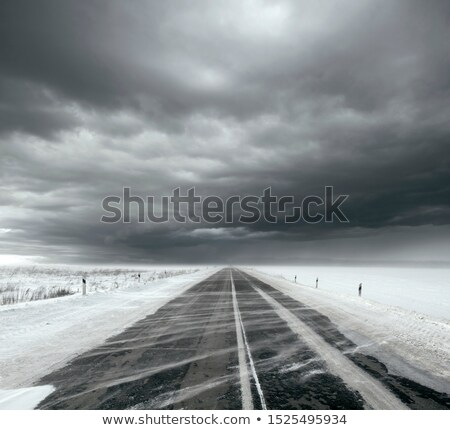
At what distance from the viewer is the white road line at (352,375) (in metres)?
4.56

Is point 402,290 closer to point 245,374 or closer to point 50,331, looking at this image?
point 245,374

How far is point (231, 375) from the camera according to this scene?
5547 mm

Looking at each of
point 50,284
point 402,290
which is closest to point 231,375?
point 402,290

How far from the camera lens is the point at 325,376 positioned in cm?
554

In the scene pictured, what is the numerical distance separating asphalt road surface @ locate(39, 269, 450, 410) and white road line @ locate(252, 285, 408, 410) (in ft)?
0.04

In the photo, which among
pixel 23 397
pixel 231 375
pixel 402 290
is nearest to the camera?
pixel 23 397

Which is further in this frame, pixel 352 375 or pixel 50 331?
pixel 50 331

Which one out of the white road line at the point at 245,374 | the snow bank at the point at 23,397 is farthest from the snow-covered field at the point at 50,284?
the snow bank at the point at 23,397

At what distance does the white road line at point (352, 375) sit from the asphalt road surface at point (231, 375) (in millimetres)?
13

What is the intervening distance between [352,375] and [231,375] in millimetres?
2006

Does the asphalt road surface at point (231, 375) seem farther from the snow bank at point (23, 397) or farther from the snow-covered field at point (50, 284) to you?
the snow-covered field at point (50, 284)

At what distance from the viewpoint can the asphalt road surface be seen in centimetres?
452
